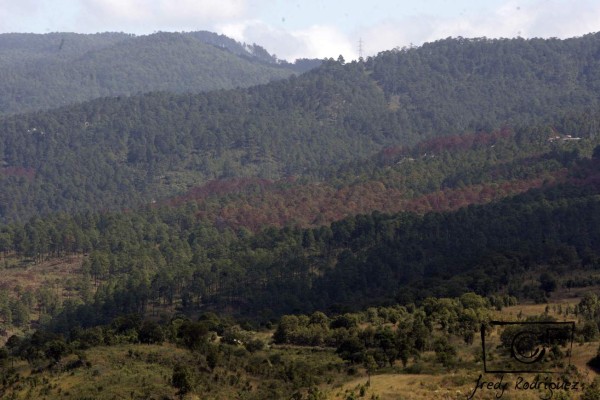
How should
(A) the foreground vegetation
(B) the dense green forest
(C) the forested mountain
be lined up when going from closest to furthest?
1. (A) the foreground vegetation
2. (B) the dense green forest
3. (C) the forested mountain

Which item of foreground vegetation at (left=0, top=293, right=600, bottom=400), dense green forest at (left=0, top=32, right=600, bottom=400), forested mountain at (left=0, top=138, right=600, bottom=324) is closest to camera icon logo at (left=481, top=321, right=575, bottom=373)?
dense green forest at (left=0, top=32, right=600, bottom=400)

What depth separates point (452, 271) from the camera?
11944 cm

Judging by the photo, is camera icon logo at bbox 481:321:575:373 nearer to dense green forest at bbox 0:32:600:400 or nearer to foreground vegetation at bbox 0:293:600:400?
dense green forest at bbox 0:32:600:400

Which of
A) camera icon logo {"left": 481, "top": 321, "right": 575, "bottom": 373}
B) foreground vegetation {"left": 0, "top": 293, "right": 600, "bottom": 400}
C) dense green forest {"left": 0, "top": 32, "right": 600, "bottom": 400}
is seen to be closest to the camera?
camera icon logo {"left": 481, "top": 321, "right": 575, "bottom": 373}

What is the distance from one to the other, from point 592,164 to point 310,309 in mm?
91059

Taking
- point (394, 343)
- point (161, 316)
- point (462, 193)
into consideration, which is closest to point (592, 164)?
point (462, 193)

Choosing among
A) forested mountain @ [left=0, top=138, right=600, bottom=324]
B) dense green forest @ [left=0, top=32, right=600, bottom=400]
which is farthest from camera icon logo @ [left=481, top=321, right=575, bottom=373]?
forested mountain @ [left=0, top=138, right=600, bottom=324]

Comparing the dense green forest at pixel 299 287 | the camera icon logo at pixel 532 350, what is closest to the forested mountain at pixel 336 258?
the dense green forest at pixel 299 287

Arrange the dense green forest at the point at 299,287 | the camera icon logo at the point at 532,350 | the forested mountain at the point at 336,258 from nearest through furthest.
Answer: the camera icon logo at the point at 532,350 → the dense green forest at the point at 299,287 → the forested mountain at the point at 336,258

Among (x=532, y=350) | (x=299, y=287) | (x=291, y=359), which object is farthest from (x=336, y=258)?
(x=532, y=350)

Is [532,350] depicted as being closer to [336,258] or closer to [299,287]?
[299,287]

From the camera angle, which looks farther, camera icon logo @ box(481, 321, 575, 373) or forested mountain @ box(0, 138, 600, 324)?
forested mountain @ box(0, 138, 600, 324)

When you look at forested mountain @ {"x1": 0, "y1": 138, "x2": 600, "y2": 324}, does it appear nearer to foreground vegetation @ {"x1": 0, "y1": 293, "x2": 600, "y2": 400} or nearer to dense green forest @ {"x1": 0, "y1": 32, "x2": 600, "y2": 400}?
dense green forest @ {"x1": 0, "y1": 32, "x2": 600, "y2": 400}

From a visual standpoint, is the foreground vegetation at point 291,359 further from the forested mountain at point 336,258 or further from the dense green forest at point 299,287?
the forested mountain at point 336,258
